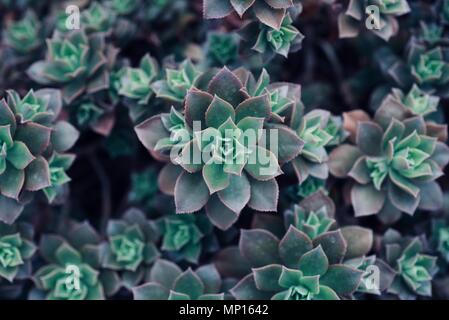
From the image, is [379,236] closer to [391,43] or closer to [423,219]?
[423,219]

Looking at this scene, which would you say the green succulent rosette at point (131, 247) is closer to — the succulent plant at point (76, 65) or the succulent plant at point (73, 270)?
the succulent plant at point (73, 270)

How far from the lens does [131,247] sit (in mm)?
1639

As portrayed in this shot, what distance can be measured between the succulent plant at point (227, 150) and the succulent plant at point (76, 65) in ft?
1.23

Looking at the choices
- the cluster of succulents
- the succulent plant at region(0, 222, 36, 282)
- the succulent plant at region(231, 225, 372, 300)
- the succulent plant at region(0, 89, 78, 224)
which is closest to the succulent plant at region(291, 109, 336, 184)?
the cluster of succulents

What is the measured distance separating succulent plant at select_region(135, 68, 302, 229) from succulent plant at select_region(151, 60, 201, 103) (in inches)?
4.4

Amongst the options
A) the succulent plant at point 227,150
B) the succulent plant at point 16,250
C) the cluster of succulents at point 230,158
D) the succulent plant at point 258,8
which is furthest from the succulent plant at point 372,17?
the succulent plant at point 16,250

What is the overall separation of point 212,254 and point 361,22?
2.52 ft

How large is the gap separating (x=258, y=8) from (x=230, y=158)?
1.25ft

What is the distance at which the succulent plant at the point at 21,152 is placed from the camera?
4.66ft

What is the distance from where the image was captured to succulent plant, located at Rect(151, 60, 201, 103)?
1492mm

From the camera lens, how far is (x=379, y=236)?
1666 millimetres

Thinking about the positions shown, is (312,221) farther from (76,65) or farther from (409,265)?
(76,65)

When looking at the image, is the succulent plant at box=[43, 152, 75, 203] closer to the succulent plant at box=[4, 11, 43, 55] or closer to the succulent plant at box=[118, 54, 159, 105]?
the succulent plant at box=[118, 54, 159, 105]
